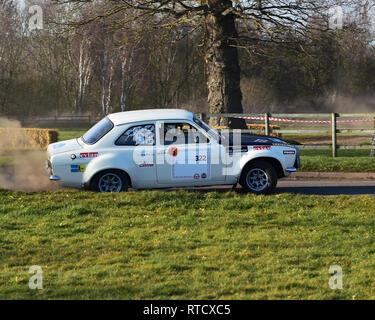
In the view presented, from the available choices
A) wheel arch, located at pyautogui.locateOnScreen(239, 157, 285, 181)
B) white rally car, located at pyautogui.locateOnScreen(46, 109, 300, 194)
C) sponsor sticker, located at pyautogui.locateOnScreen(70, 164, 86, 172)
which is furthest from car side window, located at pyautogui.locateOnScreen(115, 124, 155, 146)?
wheel arch, located at pyautogui.locateOnScreen(239, 157, 285, 181)

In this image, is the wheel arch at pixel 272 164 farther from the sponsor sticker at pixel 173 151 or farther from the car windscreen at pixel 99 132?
the car windscreen at pixel 99 132

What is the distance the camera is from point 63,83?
6162cm

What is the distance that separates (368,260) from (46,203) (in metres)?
6.13

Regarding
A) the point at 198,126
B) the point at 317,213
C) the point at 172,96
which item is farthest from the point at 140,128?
the point at 172,96

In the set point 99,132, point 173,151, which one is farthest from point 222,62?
point 173,151

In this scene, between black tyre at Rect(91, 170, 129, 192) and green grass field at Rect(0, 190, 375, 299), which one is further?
black tyre at Rect(91, 170, 129, 192)

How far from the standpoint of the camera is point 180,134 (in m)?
12.7

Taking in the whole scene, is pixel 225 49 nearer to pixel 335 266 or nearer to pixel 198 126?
pixel 198 126

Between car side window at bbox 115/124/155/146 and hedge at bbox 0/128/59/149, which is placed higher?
hedge at bbox 0/128/59/149

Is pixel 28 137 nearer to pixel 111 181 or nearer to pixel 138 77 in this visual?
pixel 111 181

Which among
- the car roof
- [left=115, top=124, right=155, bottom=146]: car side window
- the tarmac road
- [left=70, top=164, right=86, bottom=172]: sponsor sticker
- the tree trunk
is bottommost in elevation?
the tarmac road

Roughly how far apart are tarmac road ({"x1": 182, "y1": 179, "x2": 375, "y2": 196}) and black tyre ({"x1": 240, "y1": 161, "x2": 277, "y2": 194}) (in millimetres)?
676

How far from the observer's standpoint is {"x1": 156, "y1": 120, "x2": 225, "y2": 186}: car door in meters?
12.6

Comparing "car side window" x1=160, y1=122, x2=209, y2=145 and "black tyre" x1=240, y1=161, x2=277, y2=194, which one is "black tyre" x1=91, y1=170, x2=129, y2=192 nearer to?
"car side window" x1=160, y1=122, x2=209, y2=145
